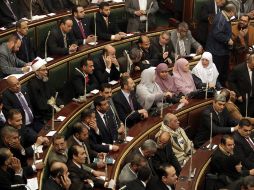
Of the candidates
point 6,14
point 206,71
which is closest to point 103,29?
point 6,14

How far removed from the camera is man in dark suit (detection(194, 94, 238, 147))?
20.6ft

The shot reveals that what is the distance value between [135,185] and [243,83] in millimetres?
2930

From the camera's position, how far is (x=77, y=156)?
4.98 m

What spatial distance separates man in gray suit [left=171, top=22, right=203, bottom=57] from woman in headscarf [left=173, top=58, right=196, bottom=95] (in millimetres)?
735

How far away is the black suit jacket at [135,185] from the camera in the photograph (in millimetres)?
4797

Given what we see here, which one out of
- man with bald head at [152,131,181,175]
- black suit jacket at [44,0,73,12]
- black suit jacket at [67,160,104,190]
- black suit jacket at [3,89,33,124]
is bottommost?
man with bald head at [152,131,181,175]

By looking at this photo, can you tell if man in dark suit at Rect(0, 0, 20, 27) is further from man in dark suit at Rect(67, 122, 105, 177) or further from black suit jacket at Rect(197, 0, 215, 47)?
man in dark suit at Rect(67, 122, 105, 177)

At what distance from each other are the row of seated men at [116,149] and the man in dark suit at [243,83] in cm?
76

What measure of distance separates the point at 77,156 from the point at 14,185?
2.15 feet

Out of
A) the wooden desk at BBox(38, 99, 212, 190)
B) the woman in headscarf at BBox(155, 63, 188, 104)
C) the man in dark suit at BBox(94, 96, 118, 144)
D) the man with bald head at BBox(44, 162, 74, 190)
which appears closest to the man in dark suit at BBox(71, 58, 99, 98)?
the wooden desk at BBox(38, 99, 212, 190)

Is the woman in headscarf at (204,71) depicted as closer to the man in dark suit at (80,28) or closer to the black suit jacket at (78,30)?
the man in dark suit at (80,28)

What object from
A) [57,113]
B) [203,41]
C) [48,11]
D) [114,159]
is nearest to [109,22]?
[48,11]

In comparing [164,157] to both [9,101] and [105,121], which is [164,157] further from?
[9,101]

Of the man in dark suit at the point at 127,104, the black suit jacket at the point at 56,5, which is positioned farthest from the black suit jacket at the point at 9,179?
the black suit jacket at the point at 56,5
